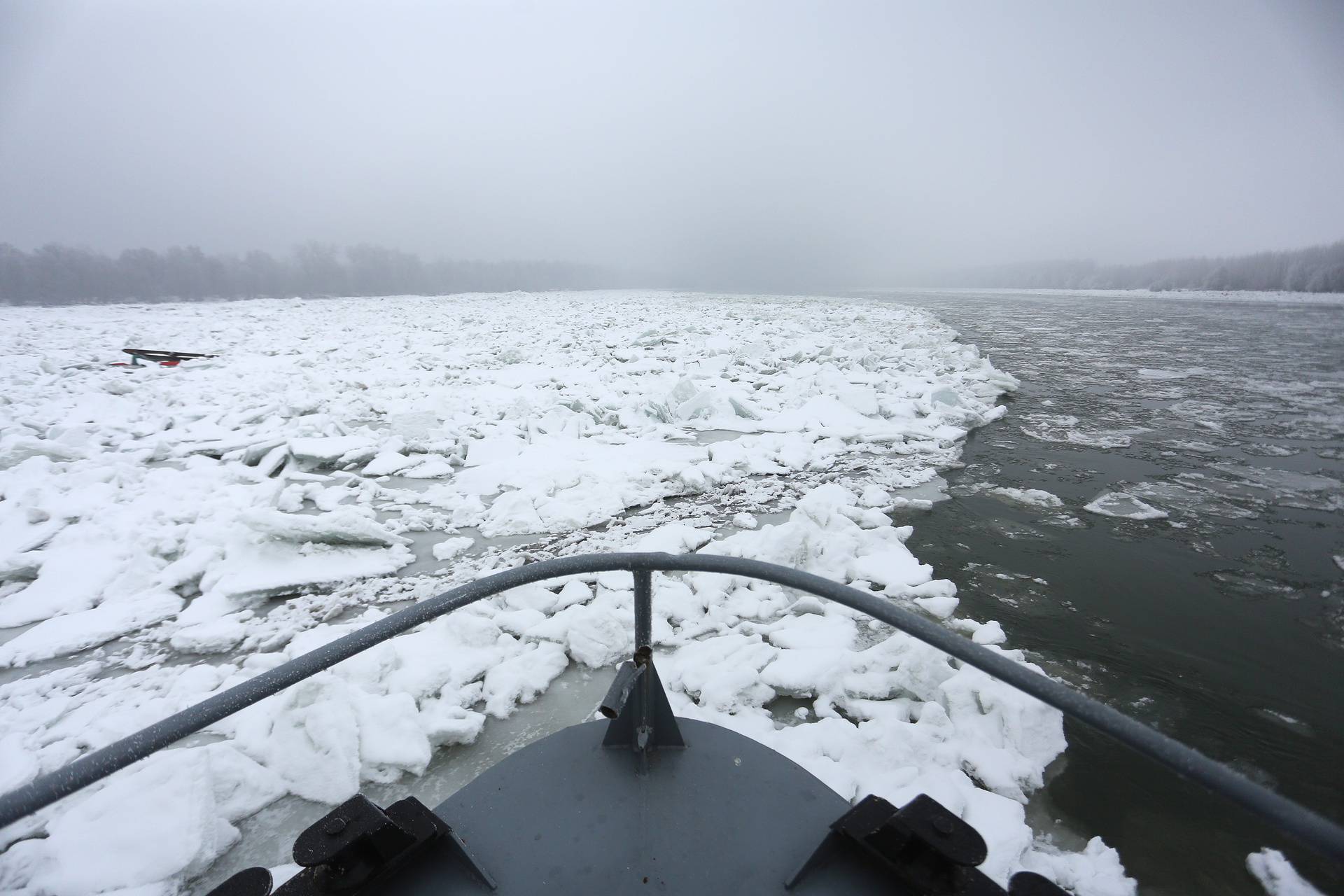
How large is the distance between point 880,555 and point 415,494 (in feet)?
12.8

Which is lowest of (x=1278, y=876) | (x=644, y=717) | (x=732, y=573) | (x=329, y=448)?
(x=1278, y=876)

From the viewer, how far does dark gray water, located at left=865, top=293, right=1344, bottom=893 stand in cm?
207

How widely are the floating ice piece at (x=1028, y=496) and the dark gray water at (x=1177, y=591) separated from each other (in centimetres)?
10

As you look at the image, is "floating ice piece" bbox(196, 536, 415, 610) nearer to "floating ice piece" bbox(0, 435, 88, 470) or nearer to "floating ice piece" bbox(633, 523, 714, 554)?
"floating ice piece" bbox(633, 523, 714, 554)

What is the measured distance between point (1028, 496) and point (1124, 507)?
2.35 feet

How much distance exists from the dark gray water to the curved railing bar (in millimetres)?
1560

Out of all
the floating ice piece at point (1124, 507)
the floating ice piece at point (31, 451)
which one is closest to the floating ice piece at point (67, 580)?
the floating ice piece at point (31, 451)

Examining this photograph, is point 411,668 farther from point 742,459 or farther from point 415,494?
point 742,459

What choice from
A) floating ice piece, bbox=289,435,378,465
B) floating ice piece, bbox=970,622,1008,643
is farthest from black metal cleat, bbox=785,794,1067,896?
floating ice piece, bbox=289,435,378,465

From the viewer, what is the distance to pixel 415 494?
Answer: 4844mm

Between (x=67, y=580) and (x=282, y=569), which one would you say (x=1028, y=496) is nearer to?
(x=282, y=569)

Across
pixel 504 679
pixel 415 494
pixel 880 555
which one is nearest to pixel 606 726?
pixel 504 679

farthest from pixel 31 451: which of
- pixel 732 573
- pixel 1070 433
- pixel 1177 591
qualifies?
pixel 1070 433

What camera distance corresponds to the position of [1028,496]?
4.85 metres
